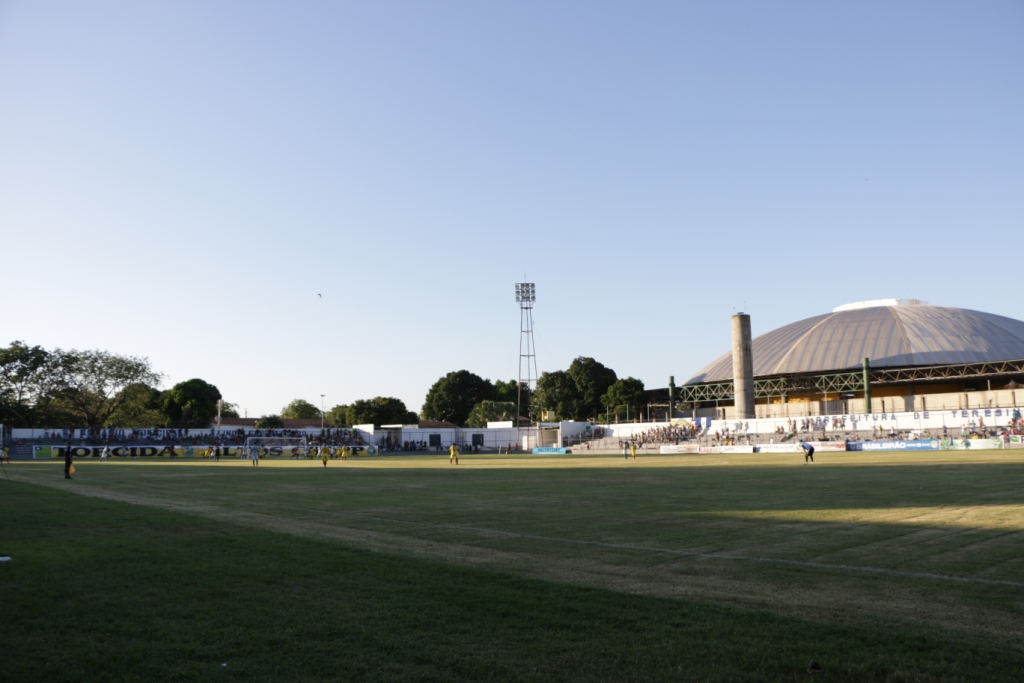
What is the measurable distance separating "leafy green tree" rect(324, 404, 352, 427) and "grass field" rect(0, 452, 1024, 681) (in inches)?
5991

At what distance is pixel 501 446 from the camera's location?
4269 inches

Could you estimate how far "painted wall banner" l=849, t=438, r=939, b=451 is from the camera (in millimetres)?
67769

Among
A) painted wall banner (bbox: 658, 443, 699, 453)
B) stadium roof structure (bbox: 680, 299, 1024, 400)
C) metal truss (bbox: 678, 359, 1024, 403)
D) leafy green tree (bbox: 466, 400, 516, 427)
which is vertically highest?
stadium roof structure (bbox: 680, 299, 1024, 400)

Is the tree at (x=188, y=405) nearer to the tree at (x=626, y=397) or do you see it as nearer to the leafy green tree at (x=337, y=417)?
the leafy green tree at (x=337, y=417)

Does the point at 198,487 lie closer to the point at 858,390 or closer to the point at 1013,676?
the point at 1013,676

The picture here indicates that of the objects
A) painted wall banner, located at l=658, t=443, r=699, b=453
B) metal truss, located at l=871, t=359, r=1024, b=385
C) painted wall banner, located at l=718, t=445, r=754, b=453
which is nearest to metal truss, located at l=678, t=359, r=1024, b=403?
metal truss, located at l=871, t=359, r=1024, b=385

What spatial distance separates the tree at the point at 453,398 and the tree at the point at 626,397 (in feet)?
141

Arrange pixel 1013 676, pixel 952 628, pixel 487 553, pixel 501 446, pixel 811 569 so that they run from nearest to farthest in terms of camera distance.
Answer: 1. pixel 1013 676
2. pixel 952 628
3. pixel 811 569
4. pixel 487 553
5. pixel 501 446

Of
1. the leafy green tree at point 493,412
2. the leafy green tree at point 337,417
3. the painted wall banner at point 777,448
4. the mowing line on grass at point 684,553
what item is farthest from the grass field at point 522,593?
the leafy green tree at point 337,417

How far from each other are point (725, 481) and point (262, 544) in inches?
840

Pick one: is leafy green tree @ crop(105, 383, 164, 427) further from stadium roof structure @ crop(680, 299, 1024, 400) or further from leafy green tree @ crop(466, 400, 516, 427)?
stadium roof structure @ crop(680, 299, 1024, 400)

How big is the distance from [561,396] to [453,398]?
3299 cm

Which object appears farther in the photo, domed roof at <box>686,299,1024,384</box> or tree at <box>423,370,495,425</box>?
tree at <box>423,370,495,425</box>

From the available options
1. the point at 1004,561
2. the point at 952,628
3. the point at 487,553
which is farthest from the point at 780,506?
the point at 952,628
